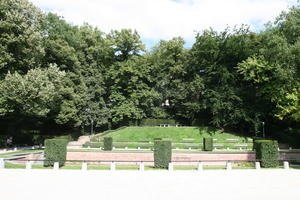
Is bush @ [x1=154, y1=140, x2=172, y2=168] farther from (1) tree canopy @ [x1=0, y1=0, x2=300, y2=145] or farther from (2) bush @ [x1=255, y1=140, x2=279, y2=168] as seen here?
(1) tree canopy @ [x1=0, y1=0, x2=300, y2=145]

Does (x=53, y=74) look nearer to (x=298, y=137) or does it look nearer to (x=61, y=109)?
(x=61, y=109)

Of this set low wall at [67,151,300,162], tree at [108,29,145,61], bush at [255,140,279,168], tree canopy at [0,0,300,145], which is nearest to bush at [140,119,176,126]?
tree canopy at [0,0,300,145]

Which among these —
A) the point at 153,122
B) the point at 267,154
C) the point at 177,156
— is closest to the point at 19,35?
the point at 177,156

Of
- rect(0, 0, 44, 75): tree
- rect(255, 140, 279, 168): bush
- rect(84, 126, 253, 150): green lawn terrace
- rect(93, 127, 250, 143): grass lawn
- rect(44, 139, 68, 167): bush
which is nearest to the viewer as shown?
rect(44, 139, 68, 167): bush

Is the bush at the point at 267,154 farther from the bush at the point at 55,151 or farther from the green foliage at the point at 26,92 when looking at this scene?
the green foliage at the point at 26,92

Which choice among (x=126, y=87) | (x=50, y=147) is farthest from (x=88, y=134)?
(x=50, y=147)

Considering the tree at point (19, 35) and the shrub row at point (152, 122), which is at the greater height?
the tree at point (19, 35)

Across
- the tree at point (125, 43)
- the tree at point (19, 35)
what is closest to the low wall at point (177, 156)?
the tree at point (19, 35)

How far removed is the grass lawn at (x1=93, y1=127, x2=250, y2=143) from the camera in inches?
1418

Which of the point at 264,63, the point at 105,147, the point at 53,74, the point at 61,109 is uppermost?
the point at 264,63

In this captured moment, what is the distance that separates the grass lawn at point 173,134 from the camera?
36.0 meters

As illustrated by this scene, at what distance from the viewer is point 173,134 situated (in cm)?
Result: 3856
